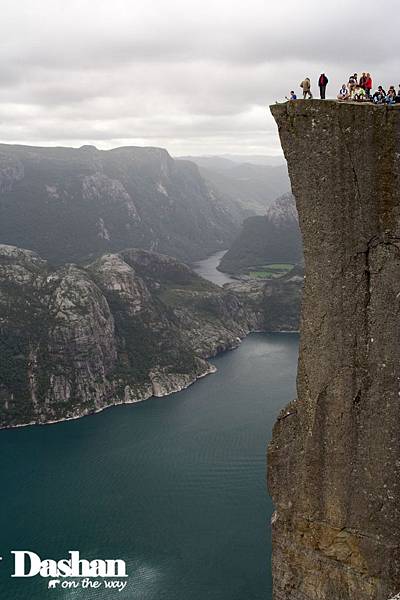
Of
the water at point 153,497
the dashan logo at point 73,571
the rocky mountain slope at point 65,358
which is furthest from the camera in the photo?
the rocky mountain slope at point 65,358

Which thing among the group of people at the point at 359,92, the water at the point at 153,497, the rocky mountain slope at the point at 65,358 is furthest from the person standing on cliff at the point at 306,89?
the rocky mountain slope at the point at 65,358

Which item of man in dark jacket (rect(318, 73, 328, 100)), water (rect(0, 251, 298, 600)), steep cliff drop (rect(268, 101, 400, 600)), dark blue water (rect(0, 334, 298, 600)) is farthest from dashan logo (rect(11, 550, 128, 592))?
man in dark jacket (rect(318, 73, 328, 100))

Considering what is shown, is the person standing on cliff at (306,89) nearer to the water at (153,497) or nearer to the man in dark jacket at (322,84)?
the man in dark jacket at (322,84)

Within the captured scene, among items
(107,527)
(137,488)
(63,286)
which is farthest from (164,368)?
(107,527)

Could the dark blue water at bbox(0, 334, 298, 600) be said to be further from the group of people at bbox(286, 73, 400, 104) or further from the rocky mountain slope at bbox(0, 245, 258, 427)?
the group of people at bbox(286, 73, 400, 104)

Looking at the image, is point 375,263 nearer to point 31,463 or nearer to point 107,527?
point 107,527

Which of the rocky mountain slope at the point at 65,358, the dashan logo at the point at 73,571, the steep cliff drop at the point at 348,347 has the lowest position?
the dashan logo at the point at 73,571
